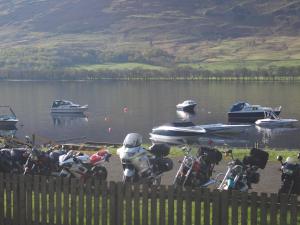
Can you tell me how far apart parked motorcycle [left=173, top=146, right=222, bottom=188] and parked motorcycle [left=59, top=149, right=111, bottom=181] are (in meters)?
2.56

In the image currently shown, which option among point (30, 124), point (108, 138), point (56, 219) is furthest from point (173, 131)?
point (56, 219)

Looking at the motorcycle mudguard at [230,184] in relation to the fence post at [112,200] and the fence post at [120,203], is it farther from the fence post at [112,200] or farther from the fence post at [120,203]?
the fence post at [112,200]

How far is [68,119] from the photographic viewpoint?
97.6 metres

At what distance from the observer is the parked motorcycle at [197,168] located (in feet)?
58.2

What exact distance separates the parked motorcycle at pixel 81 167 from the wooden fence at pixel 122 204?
13.1 ft

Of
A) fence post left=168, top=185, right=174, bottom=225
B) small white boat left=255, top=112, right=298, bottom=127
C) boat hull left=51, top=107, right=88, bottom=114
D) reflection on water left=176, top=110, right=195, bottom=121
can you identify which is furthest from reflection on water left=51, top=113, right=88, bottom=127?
fence post left=168, top=185, right=174, bottom=225

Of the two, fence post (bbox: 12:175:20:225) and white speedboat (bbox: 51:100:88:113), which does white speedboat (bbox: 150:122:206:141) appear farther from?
fence post (bbox: 12:175:20:225)

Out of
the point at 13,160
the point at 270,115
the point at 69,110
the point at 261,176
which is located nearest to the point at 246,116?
the point at 270,115

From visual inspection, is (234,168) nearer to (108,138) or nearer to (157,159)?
(157,159)

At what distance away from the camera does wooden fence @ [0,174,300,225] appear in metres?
12.2

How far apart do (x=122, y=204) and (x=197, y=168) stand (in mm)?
5209

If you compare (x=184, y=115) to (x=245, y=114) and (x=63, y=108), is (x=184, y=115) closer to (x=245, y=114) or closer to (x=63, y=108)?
(x=245, y=114)

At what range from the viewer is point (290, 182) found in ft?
52.3

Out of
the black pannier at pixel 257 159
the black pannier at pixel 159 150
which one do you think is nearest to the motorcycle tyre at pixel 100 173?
the black pannier at pixel 159 150
